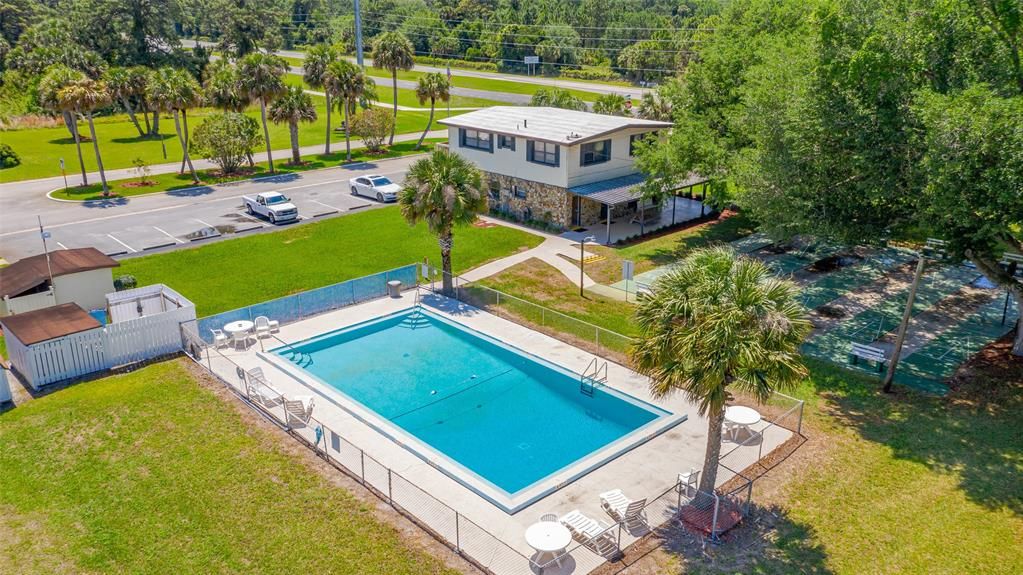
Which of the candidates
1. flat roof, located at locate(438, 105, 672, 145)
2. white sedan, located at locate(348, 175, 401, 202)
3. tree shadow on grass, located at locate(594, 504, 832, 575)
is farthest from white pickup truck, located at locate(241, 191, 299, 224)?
tree shadow on grass, located at locate(594, 504, 832, 575)

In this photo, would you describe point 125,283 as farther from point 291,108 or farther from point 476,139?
point 291,108

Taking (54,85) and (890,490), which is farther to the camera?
(54,85)

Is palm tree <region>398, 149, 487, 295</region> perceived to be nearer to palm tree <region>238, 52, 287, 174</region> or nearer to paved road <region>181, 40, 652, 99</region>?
palm tree <region>238, 52, 287, 174</region>

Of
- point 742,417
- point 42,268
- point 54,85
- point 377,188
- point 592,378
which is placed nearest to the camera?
point 742,417

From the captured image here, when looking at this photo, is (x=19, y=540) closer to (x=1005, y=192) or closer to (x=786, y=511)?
(x=786, y=511)

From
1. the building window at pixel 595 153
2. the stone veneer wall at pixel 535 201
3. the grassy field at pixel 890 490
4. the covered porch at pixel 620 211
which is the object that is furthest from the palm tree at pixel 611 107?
the grassy field at pixel 890 490

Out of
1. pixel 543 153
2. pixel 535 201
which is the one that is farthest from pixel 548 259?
pixel 543 153

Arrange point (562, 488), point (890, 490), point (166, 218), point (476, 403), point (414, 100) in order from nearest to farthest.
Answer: point (890, 490) < point (562, 488) < point (476, 403) < point (166, 218) < point (414, 100)

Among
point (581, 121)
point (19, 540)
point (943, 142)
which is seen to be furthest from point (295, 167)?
point (943, 142)
